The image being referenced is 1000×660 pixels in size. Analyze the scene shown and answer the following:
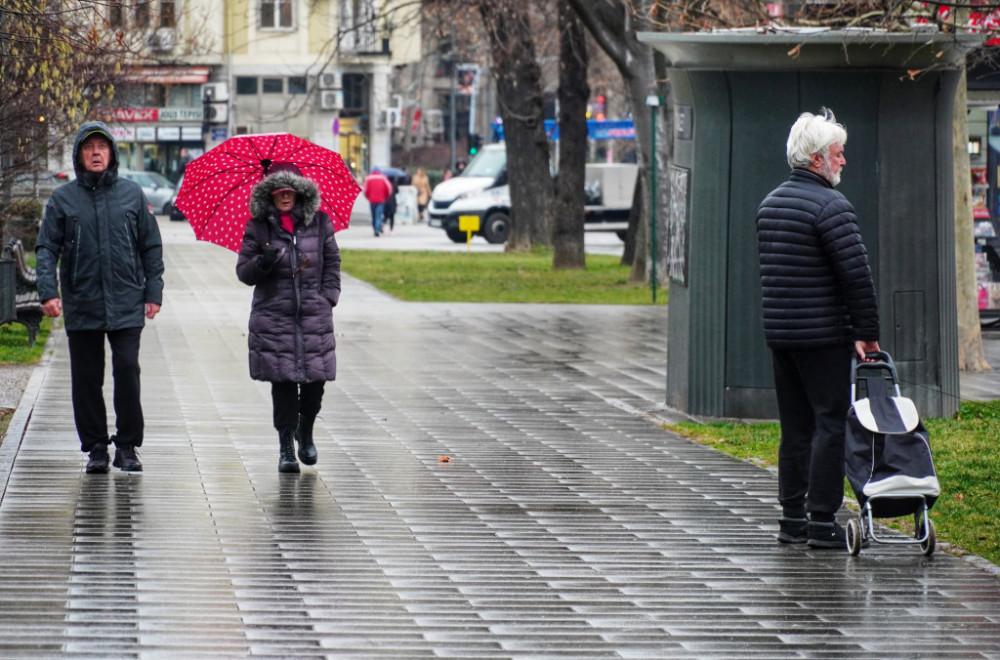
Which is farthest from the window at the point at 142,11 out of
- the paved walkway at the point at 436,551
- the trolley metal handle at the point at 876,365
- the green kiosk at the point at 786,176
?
the trolley metal handle at the point at 876,365

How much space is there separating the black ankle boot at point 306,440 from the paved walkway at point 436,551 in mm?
89

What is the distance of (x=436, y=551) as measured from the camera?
718 cm

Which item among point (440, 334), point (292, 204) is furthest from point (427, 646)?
point (440, 334)

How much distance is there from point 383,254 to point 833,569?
2651 cm

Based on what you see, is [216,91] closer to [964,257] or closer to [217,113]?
[217,113]

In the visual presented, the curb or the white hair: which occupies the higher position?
the white hair

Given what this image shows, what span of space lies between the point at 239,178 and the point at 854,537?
4.06 m

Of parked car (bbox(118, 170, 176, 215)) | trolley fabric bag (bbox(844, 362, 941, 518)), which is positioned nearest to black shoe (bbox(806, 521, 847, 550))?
trolley fabric bag (bbox(844, 362, 941, 518))

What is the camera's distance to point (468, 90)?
249ft

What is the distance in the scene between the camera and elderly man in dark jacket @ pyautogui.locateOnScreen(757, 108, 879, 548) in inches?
279

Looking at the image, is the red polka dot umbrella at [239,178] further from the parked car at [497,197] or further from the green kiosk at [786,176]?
the parked car at [497,197]

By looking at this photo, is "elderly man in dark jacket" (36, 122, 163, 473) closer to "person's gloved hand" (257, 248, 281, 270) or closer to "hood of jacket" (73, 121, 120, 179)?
"hood of jacket" (73, 121, 120, 179)

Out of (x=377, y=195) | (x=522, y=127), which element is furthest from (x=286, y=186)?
(x=377, y=195)

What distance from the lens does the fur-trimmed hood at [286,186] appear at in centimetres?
886
